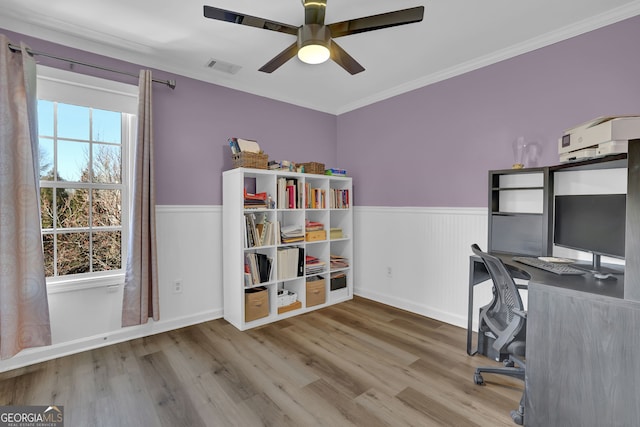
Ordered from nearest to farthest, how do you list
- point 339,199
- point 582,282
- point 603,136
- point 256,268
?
point 582,282, point 603,136, point 256,268, point 339,199

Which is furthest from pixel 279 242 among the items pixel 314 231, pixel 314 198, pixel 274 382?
pixel 274 382

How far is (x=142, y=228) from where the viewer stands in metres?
2.46

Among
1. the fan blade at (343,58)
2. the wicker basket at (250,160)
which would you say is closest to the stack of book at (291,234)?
the wicker basket at (250,160)

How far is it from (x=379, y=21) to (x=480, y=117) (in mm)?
1569

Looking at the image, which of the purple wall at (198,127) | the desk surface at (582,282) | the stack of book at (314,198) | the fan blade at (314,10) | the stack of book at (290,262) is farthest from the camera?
the stack of book at (314,198)

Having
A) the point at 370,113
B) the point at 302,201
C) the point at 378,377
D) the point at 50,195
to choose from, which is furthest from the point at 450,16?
the point at 50,195

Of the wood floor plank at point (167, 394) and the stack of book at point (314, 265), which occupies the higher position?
the stack of book at point (314, 265)

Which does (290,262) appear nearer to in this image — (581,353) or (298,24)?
(298,24)

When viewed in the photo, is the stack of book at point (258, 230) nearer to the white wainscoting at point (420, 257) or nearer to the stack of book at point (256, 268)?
the stack of book at point (256, 268)

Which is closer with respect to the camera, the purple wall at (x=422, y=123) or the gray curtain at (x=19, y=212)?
the gray curtain at (x=19, y=212)

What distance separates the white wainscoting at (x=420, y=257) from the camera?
2.79 m

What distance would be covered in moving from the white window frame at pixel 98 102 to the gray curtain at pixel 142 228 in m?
0.17

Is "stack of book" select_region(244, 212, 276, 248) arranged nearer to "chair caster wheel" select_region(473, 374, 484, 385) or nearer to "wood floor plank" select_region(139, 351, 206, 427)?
"wood floor plank" select_region(139, 351, 206, 427)

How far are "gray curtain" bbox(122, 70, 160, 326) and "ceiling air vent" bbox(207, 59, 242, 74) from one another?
0.53 meters
